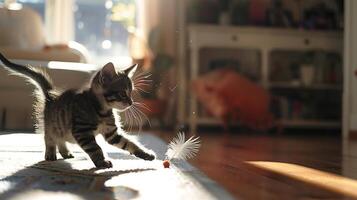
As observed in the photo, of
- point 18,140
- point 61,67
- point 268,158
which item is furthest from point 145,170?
point 61,67

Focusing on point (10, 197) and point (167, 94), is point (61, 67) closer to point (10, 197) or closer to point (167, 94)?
point (167, 94)

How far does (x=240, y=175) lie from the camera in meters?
1.30

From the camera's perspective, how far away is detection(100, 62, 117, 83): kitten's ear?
1.36 m

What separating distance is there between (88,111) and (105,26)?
2.98 metres

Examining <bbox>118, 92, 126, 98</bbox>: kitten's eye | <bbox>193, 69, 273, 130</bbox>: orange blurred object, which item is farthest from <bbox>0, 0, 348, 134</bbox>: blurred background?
<bbox>118, 92, 126, 98</bbox>: kitten's eye

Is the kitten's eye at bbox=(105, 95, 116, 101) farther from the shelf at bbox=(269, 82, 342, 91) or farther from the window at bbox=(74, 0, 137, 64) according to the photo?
the window at bbox=(74, 0, 137, 64)

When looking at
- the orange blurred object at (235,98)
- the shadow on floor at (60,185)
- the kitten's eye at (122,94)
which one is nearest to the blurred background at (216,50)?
the orange blurred object at (235,98)

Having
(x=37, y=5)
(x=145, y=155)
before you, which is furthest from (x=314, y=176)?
(x=37, y=5)

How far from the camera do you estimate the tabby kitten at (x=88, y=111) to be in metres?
1.37

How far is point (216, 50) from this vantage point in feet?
13.4

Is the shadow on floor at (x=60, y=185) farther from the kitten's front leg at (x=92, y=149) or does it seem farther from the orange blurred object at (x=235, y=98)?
the orange blurred object at (x=235, y=98)

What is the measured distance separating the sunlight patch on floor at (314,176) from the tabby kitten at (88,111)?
1.26ft

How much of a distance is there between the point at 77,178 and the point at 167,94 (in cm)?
279

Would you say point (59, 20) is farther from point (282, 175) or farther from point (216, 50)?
point (282, 175)
